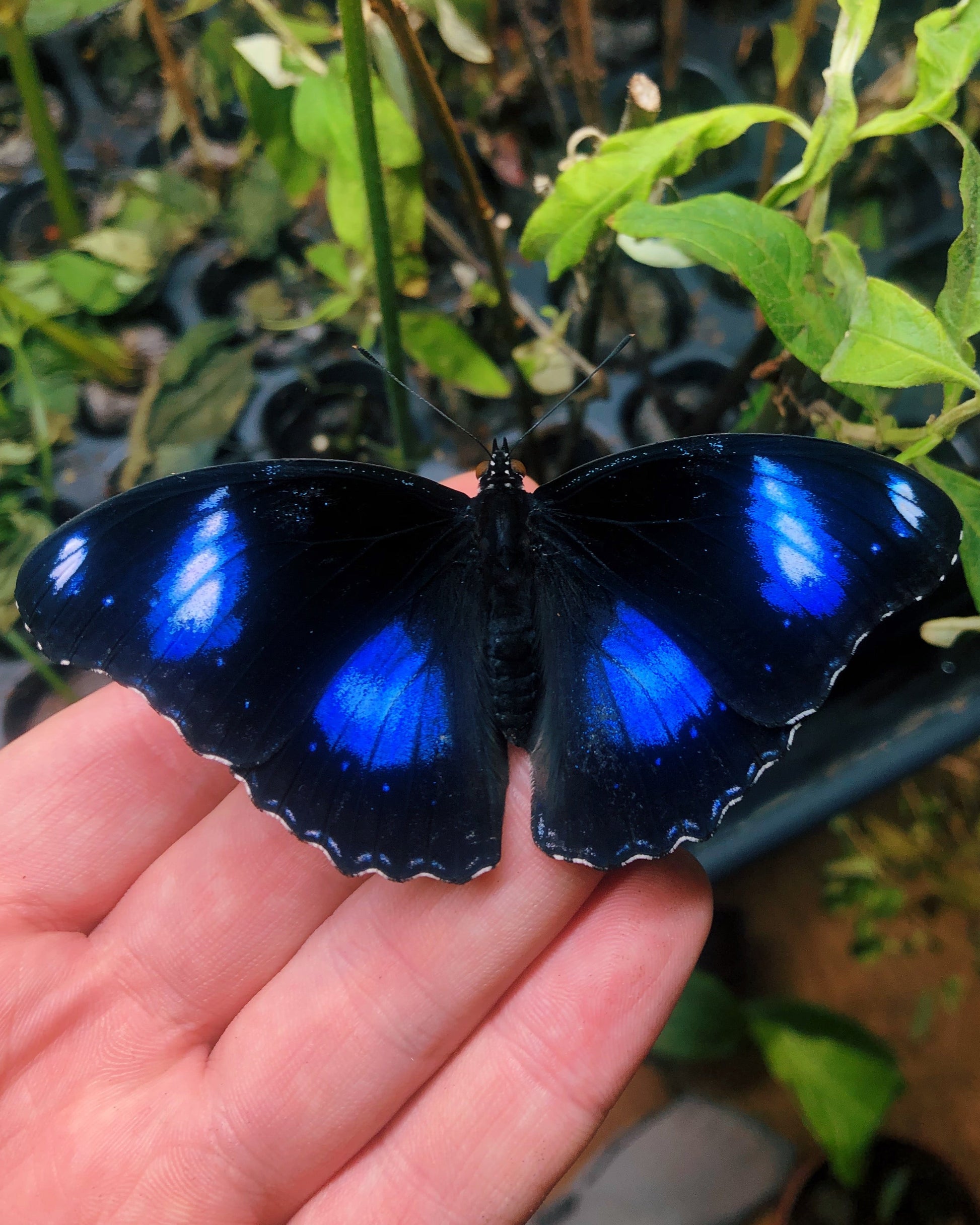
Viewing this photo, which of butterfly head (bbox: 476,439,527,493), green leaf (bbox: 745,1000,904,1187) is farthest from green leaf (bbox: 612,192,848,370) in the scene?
green leaf (bbox: 745,1000,904,1187)

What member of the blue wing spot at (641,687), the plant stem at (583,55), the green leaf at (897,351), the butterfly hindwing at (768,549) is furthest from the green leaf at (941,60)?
the plant stem at (583,55)

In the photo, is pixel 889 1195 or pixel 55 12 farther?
pixel 889 1195

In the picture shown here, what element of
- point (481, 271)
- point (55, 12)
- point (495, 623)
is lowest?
point (495, 623)

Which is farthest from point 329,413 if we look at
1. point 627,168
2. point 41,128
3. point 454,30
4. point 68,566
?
point 627,168

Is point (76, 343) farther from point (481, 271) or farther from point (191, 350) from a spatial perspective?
point (481, 271)

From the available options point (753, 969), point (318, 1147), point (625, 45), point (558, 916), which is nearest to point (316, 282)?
point (625, 45)

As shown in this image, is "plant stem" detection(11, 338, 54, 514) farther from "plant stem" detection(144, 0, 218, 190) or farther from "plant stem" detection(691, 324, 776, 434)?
"plant stem" detection(691, 324, 776, 434)
